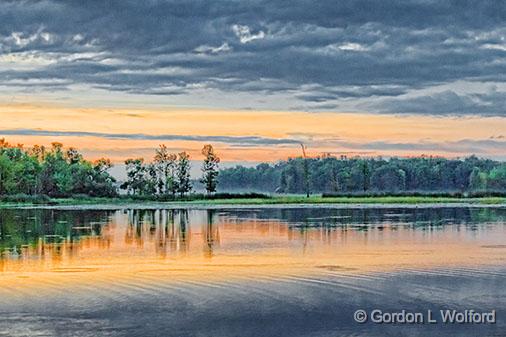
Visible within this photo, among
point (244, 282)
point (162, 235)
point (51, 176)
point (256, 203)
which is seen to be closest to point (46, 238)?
point (162, 235)

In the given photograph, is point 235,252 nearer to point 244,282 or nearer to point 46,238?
point 244,282

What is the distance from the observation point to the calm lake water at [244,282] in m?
18.1

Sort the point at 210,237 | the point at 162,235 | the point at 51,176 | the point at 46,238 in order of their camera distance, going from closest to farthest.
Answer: the point at 46,238, the point at 210,237, the point at 162,235, the point at 51,176

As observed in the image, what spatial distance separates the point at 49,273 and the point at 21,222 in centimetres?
3170

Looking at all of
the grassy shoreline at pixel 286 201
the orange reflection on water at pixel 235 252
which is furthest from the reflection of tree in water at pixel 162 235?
the grassy shoreline at pixel 286 201

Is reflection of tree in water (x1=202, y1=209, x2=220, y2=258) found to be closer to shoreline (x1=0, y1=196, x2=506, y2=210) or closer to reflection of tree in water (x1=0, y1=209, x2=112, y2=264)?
reflection of tree in water (x1=0, y1=209, x2=112, y2=264)

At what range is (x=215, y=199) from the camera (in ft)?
360

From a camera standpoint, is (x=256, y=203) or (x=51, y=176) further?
(x=51, y=176)

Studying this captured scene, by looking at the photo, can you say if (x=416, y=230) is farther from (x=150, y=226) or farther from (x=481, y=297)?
(x=481, y=297)

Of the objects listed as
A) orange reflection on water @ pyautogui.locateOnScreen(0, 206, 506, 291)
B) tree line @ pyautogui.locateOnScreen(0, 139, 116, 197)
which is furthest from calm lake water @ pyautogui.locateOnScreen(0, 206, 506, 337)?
tree line @ pyautogui.locateOnScreen(0, 139, 116, 197)

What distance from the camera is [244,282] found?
80.3 feet

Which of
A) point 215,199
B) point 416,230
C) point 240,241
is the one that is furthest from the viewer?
point 215,199

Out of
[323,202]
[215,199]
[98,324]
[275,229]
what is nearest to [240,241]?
[275,229]

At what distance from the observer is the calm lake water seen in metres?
18.1
